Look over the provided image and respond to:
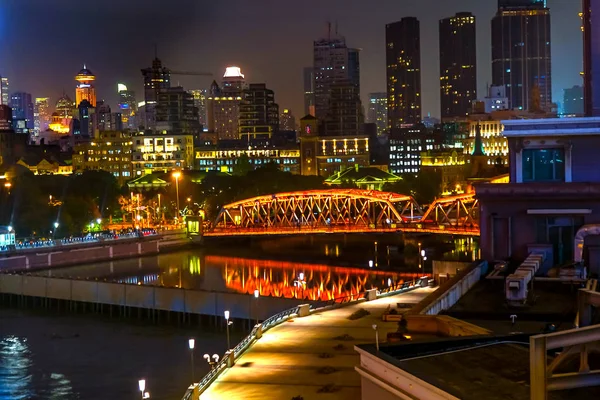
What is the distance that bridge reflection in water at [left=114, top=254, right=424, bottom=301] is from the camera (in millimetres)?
71688

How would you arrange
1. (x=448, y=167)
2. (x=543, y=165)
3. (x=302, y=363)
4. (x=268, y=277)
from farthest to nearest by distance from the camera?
(x=448, y=167) < (x=268, y=277) < (x=543, y=165) < (x=302, y=363)

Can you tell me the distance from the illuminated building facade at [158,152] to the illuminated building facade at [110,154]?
53.5 inches

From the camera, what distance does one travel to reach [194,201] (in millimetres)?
144500

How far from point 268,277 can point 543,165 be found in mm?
50445

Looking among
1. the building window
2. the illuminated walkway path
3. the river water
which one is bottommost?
the river water

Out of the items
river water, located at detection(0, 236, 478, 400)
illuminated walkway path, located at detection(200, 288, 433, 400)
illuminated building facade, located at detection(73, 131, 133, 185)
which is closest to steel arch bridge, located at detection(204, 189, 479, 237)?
Answer: river water, located at detection(0, 236, 478, 400)

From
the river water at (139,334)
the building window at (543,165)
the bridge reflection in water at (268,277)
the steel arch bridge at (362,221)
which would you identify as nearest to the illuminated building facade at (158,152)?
the steel arch bridge at (362,221)

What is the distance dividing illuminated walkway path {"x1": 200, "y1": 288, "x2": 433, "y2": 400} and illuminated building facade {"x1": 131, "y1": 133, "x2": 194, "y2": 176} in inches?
6281

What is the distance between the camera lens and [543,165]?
3169 cm

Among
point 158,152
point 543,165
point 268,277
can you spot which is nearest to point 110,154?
point 158,152

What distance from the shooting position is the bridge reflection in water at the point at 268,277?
2822 inches

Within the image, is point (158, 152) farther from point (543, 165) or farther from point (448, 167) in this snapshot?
point (543, 165)

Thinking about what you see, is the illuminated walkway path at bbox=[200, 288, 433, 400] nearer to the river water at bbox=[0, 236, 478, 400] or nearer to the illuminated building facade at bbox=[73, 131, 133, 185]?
the river water at bbox=[0, 236, 478, 400]

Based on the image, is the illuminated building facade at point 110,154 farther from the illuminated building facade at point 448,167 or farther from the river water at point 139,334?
the river water at point 139,334
